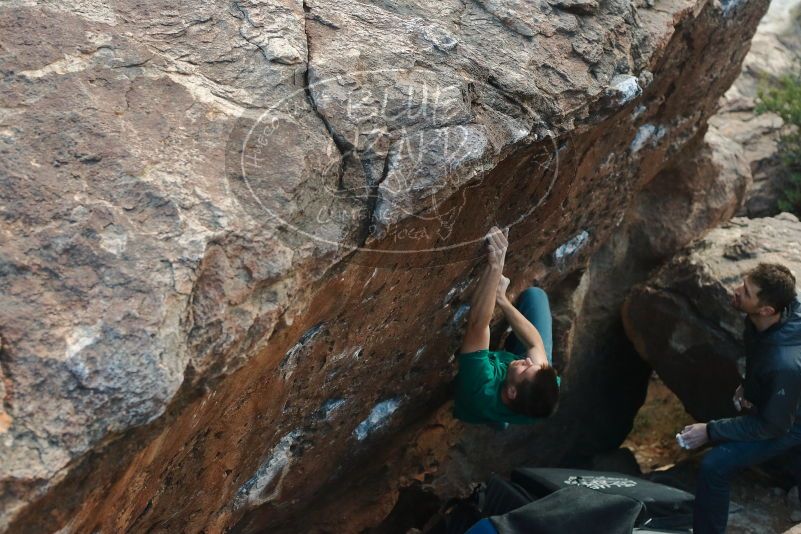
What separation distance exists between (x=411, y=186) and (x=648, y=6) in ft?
5.39

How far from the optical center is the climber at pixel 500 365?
3.35 metres

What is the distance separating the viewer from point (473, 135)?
112 inches

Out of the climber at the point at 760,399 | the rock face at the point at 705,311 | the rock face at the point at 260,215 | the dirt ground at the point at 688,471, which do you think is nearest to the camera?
the rock face at the point at 260,215

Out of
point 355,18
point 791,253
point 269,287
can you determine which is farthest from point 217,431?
Answer: point 791,253

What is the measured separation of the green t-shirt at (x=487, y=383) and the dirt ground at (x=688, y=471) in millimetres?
1216

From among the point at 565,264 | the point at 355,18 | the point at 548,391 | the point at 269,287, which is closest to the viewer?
the point at 269,287

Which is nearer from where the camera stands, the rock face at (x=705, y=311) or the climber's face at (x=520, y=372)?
the climber's face at (x=520, y=372)

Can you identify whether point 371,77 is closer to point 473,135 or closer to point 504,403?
point 473,135

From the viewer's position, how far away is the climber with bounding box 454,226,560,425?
335 centimetres

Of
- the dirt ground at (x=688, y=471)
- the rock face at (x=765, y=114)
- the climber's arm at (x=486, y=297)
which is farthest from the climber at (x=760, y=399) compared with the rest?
the rock face at (x=765, y=114)

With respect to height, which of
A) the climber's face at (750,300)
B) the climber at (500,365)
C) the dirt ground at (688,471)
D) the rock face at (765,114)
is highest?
the climber's face at (750,300)

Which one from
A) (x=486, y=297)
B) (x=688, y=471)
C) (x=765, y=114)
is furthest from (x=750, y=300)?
(x=765, y=114)

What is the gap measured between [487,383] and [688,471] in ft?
5.83

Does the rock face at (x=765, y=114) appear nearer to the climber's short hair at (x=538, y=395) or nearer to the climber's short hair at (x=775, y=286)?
the climber's short hair at (x=775, y=286)
